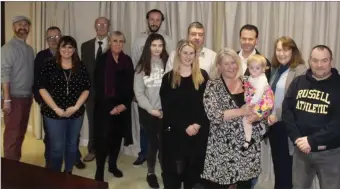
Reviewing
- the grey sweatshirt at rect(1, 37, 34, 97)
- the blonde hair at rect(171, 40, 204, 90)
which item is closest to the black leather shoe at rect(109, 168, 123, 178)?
→ the grey sweatshirt at rect(1, 37, 34, 97)

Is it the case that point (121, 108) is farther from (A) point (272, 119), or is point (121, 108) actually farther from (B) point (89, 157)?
(A) point (272, 119)

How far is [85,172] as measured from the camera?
3.64 metres

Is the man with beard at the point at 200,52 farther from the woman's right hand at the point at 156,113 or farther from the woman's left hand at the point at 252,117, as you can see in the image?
the woman's left hand at the point at 252,117

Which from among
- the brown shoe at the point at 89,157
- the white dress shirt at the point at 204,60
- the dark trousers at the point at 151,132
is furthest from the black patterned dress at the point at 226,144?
the brown shoe at the point at 89,157

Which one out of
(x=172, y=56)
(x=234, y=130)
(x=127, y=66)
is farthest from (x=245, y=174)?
(x=127, y=66)

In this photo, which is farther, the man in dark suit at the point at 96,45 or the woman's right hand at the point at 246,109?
the man in dark suit at the point at 96,45

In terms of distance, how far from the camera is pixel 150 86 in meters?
3.10

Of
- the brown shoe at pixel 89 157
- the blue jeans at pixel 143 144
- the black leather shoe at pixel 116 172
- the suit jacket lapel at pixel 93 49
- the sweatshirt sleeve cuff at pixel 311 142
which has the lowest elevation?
the black leather shoe at pixel 116 172

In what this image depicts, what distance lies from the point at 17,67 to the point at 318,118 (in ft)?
7.66

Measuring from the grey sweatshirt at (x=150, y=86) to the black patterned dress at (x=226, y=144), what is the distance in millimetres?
617

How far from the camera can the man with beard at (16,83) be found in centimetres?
330

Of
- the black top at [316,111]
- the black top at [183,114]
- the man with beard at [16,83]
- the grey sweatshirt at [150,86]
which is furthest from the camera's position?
the man with beard at [16,83]

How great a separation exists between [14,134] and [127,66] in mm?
1148

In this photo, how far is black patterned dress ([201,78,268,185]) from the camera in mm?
2527
